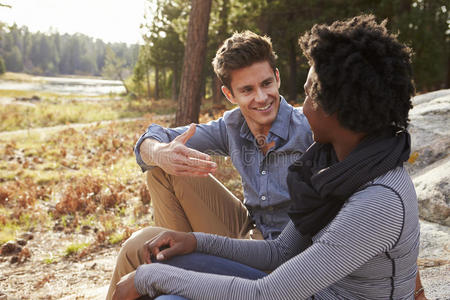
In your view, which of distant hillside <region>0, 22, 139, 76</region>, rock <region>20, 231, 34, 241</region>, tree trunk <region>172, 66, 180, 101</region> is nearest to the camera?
rock <region>20, 231, 34, 241</region>

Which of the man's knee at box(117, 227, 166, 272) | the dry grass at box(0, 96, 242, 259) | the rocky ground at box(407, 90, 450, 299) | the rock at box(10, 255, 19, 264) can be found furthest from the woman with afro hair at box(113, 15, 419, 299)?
the dry grass at box(0, 96, 242, 259)

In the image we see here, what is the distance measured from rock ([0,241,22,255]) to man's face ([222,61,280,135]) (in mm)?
3236

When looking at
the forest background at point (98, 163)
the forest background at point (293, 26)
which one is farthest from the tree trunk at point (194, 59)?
the forest background at point (293, 26)

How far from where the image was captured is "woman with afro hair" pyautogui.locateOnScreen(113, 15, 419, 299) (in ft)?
4.59

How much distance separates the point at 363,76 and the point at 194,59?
7.01 m

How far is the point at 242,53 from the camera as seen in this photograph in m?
2.84

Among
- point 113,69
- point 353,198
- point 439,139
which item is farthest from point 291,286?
point 113,69

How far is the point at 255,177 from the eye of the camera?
2.79m

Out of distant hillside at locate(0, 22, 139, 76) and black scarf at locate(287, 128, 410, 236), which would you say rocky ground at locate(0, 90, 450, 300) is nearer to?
black scarf at locate(287, 128, 410, 236)

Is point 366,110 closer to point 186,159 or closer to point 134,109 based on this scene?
point 186,159

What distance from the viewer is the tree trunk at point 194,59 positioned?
26.5 feet

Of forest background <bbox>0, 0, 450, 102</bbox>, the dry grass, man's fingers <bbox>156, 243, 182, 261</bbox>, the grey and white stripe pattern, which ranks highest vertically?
forest background <bbox>0, 0, 450, 102</bbox>

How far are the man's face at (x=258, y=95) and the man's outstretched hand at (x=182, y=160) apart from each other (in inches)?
19.5

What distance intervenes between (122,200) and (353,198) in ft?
16.1
